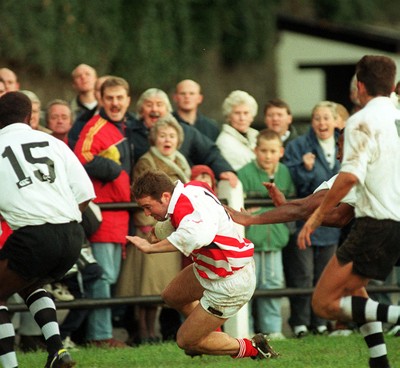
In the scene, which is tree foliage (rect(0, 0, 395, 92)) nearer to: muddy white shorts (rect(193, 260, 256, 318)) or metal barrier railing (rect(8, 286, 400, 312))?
metal barrier railing (rect(8, 286, 400, 312))

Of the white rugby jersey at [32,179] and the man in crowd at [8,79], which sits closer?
the white rugby jersey at [32,179]

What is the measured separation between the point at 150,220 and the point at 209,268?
8.27ft

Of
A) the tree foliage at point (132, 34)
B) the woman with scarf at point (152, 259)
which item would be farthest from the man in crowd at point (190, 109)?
the tree foliage at point (132, 34)

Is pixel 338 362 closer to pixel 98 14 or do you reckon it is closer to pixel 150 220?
pixel 150 220

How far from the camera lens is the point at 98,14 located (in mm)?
21547

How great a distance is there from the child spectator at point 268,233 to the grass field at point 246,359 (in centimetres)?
65

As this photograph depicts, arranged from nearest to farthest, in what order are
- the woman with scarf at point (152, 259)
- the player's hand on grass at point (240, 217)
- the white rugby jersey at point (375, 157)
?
the white rugby jersey at point (375, 157)
the player's hand on grass at point (240, 217)
the woman with scarf at point (152, 259)

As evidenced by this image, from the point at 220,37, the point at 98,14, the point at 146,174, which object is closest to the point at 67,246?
the point at 146,174

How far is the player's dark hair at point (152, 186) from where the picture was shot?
9188 millimetres

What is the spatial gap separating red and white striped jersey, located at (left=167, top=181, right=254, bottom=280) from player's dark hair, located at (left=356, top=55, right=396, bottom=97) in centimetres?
143

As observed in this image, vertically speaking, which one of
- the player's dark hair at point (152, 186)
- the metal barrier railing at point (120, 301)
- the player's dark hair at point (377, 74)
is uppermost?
the player's dark hair at point (377, 74)

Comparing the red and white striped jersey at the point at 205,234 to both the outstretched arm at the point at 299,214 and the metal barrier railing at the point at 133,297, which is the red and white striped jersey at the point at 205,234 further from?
the metal barrier railing at the point at 133,297

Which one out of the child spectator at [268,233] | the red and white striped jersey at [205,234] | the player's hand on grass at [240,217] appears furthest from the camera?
the child spectator at [268,233]

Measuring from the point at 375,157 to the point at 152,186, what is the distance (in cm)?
163
